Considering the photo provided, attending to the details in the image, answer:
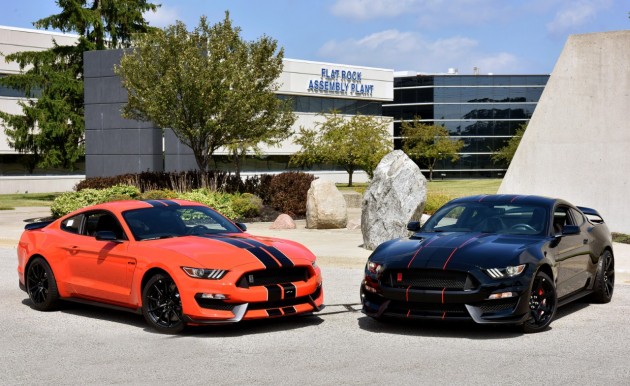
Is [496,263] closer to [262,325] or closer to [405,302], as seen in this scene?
[405,302]

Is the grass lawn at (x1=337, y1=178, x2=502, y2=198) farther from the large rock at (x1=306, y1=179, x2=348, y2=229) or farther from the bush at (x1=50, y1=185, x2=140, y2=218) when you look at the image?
the bush at (x1=50, y1=185, x2=140, y2=218)

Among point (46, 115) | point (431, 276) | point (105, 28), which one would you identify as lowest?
point (431, 276)

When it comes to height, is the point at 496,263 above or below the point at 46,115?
below

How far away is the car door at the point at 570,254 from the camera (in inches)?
409

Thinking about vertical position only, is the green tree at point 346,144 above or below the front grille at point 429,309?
above

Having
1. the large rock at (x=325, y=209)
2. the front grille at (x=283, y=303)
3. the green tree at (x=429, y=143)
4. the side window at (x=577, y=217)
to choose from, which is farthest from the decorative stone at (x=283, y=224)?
the green tree at (x=429, y=143)

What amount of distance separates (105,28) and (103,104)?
35.1ft

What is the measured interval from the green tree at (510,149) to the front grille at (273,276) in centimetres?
8891

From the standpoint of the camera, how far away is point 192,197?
25.7 m

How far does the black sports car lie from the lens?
9.23 meters

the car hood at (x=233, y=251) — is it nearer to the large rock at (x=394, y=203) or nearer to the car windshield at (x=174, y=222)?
the car windshield at (x=174, y=222)

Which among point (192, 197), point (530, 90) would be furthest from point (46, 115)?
point (530, 90)

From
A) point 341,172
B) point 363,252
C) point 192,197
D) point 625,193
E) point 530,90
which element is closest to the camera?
point 363,252

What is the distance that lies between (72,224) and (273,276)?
314cm
